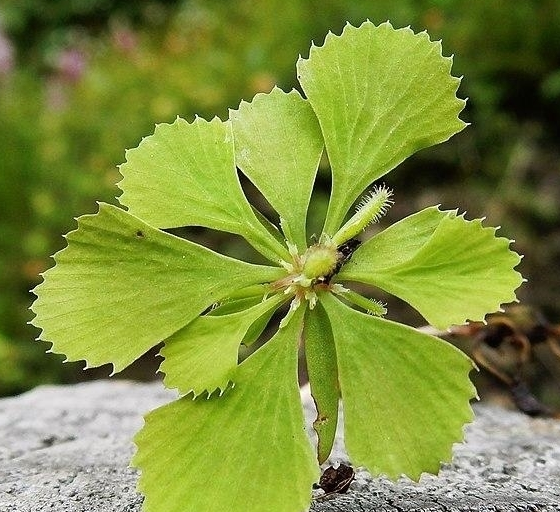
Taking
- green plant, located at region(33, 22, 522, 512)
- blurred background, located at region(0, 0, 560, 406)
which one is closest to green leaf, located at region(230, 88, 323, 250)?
green plant, located at region(33, 22, 522, 512)

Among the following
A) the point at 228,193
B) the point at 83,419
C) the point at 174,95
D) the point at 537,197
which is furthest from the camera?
the point at 174,95

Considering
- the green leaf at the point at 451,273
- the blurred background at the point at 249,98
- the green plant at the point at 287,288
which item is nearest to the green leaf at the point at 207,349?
the green plant at the point at 287,288

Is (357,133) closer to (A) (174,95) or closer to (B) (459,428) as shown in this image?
(B) (459,428)

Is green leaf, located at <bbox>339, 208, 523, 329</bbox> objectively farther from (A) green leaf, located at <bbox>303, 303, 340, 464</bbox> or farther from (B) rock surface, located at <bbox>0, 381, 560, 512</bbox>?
(B) rock surface, located at <bbox>0, 381, 560, 512</bbox>

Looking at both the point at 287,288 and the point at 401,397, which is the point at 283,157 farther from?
the point at 401,397

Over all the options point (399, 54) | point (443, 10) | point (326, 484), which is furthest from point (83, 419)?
point (443, 10)

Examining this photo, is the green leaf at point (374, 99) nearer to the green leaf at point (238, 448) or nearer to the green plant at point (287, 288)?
the green plant at point (287, 288)
